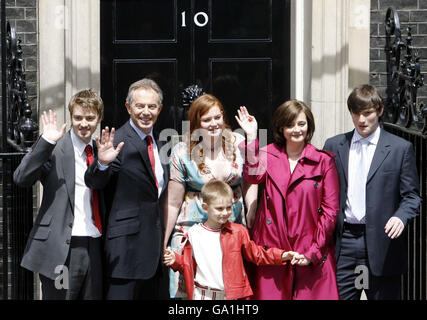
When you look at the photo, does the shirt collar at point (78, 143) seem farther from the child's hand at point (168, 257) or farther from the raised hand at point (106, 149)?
the child's hand at point (168, 257)

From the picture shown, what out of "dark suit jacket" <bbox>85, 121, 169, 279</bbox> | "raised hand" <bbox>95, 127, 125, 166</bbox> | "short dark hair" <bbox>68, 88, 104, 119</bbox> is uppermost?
"short dark hair" <bbox>68, 88, 104, 119</bbox>

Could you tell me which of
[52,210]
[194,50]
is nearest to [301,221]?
[52,210]

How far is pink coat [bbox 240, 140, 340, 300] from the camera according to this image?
4.69 meters

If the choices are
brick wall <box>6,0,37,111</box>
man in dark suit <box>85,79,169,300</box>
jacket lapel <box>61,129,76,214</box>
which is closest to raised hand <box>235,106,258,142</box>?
man in dark suit <box>85,79,169,300</box>

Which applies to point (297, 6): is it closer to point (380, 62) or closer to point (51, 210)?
point (380, 62)

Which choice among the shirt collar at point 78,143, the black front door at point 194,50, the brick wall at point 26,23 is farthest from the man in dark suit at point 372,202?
the brick wall at point 26,23

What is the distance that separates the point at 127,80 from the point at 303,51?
1515 mm

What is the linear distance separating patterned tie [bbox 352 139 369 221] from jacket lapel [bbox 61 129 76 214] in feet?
5.55

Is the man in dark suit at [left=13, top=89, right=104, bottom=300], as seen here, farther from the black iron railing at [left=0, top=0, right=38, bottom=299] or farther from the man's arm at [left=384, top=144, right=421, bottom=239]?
the man's arm at [left=384, top=144, right=421, bottom=239]

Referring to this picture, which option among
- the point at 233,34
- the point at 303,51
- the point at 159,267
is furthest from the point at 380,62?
the point at 159,267

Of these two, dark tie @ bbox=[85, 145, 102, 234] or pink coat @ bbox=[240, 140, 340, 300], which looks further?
pink coat @ bbox=[240, 140, 340, 300]

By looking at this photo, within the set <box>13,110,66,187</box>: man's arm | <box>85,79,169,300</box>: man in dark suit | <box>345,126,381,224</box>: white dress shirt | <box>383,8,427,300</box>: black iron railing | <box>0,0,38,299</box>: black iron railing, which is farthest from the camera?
<box>0,0,38,299</box>: black iron railing

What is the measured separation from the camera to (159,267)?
4.76 m

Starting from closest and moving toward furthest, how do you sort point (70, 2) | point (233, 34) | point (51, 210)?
point (51, 210)
point (70, 2)
point (233, 34)
